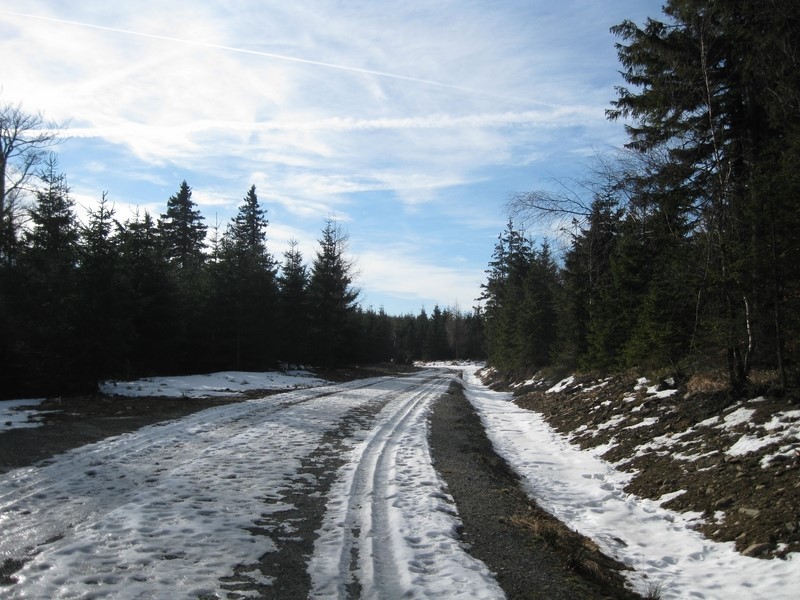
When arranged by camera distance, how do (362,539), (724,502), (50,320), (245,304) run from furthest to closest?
(245,304) < (50,320) < (724,502) < (362,539)

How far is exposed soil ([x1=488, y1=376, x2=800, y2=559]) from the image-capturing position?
18.3ft

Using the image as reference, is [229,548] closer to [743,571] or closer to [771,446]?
[743,571]

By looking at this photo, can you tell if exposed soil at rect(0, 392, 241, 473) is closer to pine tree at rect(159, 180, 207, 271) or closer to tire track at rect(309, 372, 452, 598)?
tire track at rect(309, 372, 452, 598)

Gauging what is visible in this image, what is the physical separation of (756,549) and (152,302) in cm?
2413

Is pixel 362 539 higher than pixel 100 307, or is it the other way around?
pixel 100 307

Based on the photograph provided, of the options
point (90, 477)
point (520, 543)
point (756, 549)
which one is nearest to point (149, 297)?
point (90, 477)

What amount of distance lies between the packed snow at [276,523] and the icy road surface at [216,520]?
0.02m

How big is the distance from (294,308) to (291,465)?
102ft

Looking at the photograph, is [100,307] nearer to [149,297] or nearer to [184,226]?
[149,297]

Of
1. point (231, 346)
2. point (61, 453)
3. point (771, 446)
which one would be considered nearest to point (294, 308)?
point (231, 346)

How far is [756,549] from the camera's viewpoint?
5.14 meters

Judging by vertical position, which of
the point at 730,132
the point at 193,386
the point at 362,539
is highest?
the point at 730,132

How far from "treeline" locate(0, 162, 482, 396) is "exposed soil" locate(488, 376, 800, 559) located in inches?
597

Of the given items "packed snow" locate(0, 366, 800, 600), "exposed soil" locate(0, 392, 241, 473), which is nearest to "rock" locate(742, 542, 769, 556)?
"packed snow" locate(0, 366, 800, 600)
